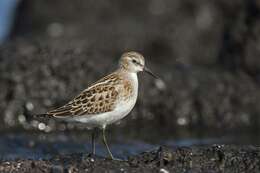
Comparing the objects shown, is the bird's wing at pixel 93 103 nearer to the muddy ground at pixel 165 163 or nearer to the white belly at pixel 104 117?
the white belly at pixel 104 117

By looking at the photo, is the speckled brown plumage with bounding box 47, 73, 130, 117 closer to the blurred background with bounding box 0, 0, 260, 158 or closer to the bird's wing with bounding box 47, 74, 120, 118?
A: the bird's wing with bounding box 47, 74, 120, 118

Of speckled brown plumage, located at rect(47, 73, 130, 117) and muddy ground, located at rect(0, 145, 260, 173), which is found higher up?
speckled brown plumage, located at rect(47, 73, 130, 117)

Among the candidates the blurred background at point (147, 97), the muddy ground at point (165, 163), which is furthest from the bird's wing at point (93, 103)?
the blurred background at point (147, 97)

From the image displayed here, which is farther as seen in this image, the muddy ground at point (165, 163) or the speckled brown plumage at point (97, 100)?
the speckled brown plumage at point (97, 100)

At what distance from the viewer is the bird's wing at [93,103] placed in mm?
8680

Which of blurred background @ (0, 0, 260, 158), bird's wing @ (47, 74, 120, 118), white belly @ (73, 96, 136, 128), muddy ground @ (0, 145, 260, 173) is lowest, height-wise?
muddy ground @ (0, 145, 260, 173)

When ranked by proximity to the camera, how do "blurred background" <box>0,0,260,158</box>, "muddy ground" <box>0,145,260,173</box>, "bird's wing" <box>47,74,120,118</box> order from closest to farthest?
1. "muddy ground" <box>0,145,260,173</box>
2. "bird's wing" <box>47,74,120,118</box>
3. "blurred background" <box>0,0,260,158</box>

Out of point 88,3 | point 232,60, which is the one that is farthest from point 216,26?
point 232,60

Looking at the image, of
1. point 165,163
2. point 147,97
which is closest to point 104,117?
point 165,163

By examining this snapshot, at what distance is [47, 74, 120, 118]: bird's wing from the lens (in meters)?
8.68

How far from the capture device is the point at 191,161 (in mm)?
7715

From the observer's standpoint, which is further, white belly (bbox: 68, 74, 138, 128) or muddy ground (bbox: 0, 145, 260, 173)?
white belly (bbox: 68, 74, 138, 128)

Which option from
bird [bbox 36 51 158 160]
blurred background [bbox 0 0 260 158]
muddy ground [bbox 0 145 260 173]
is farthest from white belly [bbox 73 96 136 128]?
blurred background [bbox 0 0 260 158]

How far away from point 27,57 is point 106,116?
15.7 feet
